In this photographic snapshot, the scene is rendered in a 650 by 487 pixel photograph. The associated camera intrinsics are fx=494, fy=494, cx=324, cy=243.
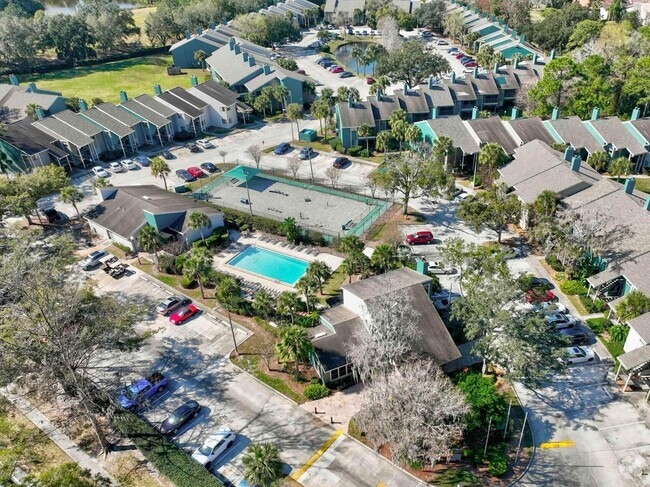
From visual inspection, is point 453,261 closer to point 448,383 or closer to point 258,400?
point 448,383

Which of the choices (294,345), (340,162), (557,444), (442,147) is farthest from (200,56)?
(557,444)

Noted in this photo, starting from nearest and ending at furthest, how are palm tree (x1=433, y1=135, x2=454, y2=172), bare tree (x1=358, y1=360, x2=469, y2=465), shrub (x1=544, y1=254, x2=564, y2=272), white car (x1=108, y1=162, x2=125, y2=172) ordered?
bare tree (x1=358, y1=360, x2=469, y2=465) < shrub (x1=544, y1=254, x2=564, y2=272) < palm tree (x1=433, y1=135, x2=454, y2=172) < white car (x1=108, y1=162, x2=125, y2=172)

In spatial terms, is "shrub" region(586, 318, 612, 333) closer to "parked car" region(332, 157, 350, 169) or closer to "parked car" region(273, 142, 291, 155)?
"parked car" region(332, 157, 350, 169)

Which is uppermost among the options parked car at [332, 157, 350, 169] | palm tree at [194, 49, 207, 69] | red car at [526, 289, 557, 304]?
palm tree at [194, 49, 207, 69]

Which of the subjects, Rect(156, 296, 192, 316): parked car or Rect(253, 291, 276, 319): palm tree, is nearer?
Rect(253, 291, 276, 319): palm tree

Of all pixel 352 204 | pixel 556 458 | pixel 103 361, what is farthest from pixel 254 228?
pixel 556 458

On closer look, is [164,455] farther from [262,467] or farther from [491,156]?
A: [491,156]

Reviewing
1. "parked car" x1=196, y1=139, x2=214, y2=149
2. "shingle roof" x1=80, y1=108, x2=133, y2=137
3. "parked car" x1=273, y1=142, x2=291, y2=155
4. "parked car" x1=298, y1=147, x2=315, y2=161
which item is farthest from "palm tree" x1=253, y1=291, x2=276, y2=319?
"shingle roof" x1=80, y1=108, x2=133, y2=137

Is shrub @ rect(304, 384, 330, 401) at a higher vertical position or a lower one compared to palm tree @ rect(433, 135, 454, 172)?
lower
